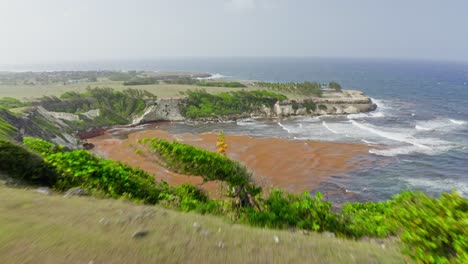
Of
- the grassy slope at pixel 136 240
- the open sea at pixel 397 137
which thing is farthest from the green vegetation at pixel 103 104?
the grassy slope at pixel 136 240

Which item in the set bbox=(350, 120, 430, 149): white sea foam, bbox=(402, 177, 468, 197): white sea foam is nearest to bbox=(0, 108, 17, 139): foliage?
bbox=(402, 177, 468, 197): white sea foam

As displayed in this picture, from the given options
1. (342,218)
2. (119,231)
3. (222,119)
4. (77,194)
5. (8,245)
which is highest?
(8,245)

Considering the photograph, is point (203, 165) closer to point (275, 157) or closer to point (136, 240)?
point (136, 240)

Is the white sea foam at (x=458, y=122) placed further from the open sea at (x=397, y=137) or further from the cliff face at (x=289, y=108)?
the cliff face at (x=289, y=108)

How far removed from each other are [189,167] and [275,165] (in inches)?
966

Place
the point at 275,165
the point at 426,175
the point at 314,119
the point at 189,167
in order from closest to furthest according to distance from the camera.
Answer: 1. the point at 189,167
2. the point at 426,175
3. the point at 275,165
4. the point at 314,119

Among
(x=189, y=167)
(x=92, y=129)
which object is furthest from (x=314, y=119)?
(x=189, y=167)

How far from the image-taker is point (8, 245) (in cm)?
423

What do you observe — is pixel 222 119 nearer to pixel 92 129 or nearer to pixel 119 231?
pixel 92 129

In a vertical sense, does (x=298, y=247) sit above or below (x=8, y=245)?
below

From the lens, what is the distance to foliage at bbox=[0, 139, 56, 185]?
8312 millimetres

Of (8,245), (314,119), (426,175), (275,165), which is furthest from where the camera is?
(314,119)

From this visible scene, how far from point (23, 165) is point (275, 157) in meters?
31.6

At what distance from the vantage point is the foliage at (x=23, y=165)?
27.3 ft
